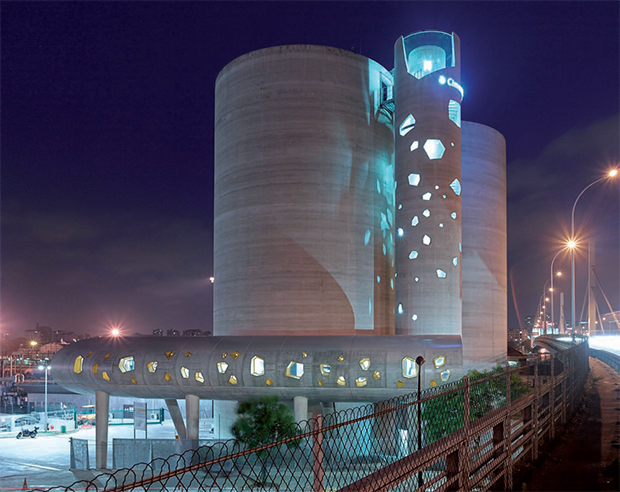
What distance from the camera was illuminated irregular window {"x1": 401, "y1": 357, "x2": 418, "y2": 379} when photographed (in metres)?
28.1

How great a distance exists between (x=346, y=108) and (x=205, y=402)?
41359 millimetres

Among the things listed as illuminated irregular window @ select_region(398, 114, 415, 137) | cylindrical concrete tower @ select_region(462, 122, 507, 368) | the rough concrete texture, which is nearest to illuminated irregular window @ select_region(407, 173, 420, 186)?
illuminated irregular window @ select_region(398, 114, 415, 137)

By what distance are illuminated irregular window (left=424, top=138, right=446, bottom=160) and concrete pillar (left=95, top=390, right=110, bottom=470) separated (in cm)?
2538

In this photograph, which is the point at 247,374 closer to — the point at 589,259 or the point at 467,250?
the point at 589,259

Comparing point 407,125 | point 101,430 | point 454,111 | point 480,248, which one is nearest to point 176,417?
point 101,430

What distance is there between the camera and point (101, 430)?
33.6 meters

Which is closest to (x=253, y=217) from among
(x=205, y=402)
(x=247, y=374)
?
(x=247, y=374)

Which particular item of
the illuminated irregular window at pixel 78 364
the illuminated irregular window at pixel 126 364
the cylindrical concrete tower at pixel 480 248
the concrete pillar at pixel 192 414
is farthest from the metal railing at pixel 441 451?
the cylindrical concrete tower at pixel 480 248

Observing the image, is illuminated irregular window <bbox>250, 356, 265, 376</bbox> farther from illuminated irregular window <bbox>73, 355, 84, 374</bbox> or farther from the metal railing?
the metal railing

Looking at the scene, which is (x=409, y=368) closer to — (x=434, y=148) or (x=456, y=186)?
(x=456, y=186)

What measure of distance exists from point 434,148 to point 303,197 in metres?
9.50

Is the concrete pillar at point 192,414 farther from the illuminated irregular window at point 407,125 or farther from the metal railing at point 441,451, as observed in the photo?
the illuminated irregular window at point 407,125

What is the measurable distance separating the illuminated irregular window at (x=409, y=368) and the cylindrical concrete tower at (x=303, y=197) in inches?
539

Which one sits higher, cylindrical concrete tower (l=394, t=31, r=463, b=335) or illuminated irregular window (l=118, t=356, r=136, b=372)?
cylindrical concrete tower (l=394, t=31, r=463, b=335)
